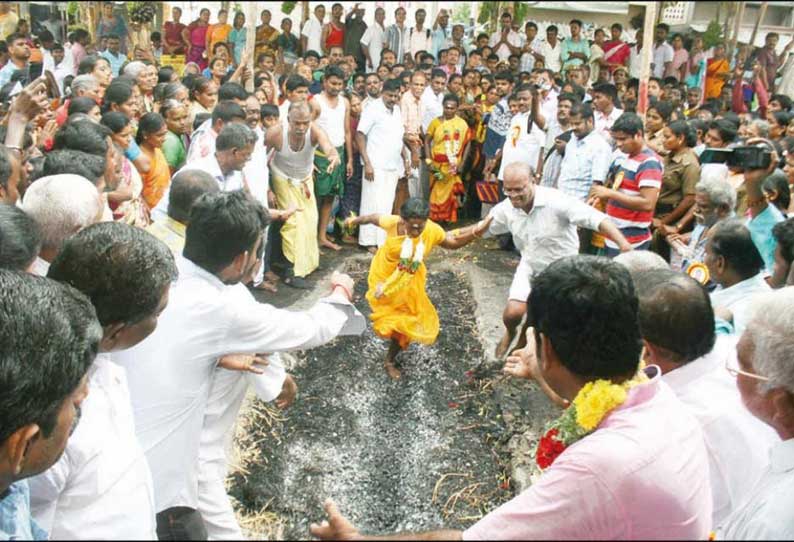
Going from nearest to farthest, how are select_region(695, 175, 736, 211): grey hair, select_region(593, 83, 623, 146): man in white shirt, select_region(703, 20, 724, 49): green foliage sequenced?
select_region(695, 175, 736, 211): grey hair < select_region(593, 83, 623, 146): man in white shirt < select_region(703, 20, 724, 49): green foliage

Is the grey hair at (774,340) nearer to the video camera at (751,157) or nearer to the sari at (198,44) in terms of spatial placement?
the video camera at (751,157)

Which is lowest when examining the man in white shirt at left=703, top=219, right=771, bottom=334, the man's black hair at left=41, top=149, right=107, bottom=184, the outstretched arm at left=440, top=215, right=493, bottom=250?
the outstretched arm at left=440, top=215, right=493, bottom=250

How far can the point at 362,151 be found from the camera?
864 centimetres

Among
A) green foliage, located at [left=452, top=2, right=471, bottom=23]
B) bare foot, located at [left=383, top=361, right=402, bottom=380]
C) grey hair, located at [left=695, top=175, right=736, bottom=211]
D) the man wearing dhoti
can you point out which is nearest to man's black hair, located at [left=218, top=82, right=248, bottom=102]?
the man wearing dhoti

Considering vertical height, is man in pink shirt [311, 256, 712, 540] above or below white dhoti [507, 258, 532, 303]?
above

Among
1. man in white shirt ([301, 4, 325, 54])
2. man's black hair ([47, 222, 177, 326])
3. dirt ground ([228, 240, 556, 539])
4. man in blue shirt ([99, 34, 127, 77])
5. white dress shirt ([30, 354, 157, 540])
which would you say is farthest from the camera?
man in white shirt ([301, 4, 325, 54])

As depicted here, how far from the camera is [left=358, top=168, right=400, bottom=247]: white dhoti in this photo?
8680 mm

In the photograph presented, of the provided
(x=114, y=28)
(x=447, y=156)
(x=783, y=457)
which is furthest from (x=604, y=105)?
(x=114, y=28)

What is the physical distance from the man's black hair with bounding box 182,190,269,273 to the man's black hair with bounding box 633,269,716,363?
1.51 metres

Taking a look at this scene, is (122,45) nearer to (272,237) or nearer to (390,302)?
(272,237)

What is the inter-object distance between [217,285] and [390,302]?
2889 millimetres

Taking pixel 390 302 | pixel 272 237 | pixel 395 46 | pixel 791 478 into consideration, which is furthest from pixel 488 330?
pixel 395 46

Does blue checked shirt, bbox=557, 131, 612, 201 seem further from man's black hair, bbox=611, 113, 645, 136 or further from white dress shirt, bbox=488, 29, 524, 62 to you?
white dress shirt, bbox=488, 29, 524, 62

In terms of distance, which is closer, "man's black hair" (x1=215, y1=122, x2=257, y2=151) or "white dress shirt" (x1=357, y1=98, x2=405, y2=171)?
"man's black hair" (x1=215, y1=122, x2=257, y2=151)
